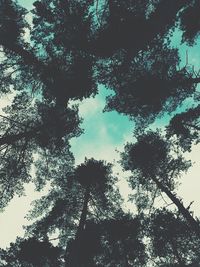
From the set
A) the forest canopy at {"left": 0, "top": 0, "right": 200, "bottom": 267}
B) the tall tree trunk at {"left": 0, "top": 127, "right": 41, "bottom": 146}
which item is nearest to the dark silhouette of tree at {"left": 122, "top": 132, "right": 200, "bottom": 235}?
the forest canopy at {"left": 0, "top": 0, "right": 200, "bottom": 267}

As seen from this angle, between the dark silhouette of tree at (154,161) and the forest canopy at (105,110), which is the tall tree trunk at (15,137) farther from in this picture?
the dark silhouette of tree at (154,161)

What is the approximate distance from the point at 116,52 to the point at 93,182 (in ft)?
32.0

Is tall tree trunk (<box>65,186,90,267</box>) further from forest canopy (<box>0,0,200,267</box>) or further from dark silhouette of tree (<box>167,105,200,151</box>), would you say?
dark silhouette of tree (<box>167,105,200,151</box>)

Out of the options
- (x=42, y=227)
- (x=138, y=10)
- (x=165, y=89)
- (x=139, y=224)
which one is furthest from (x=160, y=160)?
(x=138, y=10)

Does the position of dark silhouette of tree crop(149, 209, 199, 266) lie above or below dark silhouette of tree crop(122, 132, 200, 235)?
below

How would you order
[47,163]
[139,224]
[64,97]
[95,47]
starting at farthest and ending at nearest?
[139,224], [47,163], [64,97], [95,47]

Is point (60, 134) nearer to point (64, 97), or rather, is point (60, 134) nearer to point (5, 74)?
point (64, 97)

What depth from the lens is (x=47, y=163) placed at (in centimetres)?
1905

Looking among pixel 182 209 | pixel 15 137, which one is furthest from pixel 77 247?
pixel 15 137

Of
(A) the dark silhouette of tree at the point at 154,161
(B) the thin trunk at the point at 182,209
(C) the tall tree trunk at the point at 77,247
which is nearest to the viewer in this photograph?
(C) the tall tree trunk at the point at 77,247

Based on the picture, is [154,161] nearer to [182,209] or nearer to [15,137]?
[182,209]

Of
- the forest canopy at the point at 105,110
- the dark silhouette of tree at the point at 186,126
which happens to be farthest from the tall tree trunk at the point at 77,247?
the dark silhouette of tree at the point at 186,126

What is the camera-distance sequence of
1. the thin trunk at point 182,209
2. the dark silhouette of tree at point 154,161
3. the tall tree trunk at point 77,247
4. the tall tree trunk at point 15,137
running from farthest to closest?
the dark silhouette of tree at point 154,161 < the thin trunk at point 182,209 < the tall tree trunk at point 77,247 < the tall tree trunk at point 15,137

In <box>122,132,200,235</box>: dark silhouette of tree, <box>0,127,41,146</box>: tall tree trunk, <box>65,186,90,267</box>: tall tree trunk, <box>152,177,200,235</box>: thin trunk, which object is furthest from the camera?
<box>122,132,200,235</box>: dark silhouette of tree
